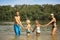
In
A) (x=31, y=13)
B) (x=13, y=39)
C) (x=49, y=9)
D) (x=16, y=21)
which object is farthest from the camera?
(x=49, y=9)

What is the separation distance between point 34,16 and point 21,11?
7.52m

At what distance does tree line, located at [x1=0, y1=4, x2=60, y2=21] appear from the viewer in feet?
318

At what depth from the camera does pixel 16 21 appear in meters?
18.4

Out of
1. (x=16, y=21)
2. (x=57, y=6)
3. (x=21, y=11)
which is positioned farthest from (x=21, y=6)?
(x=16, y=21)

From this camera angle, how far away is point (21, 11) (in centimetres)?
9450

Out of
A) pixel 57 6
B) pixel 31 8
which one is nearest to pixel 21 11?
pixel 31 8

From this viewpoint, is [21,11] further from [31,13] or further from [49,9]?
[49,9]

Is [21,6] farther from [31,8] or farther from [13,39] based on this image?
[13,39]

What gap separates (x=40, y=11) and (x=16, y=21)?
8917 centimetres

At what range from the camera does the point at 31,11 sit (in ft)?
343

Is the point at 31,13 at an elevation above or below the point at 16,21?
below

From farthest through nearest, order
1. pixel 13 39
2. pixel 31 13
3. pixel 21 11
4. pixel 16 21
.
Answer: pixel 31 13 < pixel 21 11 < pixel 16 21 < pixel 13 39

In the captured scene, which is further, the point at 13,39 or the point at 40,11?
the point at 40,11

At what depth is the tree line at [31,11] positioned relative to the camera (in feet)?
318
